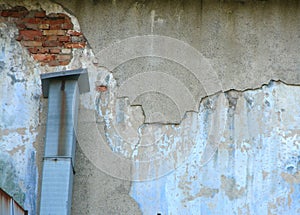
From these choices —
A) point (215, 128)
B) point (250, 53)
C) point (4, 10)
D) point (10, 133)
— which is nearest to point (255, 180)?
point (215, 128)

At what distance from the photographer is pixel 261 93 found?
6570mm

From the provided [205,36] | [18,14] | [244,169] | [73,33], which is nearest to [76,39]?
[73,33]

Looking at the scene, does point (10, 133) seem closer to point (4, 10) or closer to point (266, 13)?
point (4, 10)

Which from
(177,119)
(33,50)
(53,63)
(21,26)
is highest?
(21,26)

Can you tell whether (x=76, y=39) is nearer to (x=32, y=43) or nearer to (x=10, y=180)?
(x=32, y=43)

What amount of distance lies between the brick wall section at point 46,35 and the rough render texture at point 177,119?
0.06 metres

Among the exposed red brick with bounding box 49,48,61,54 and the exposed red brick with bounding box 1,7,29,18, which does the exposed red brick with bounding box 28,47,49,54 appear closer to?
the exposed red brick with bounding box 49,48,61,54

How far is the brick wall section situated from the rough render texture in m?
0.06

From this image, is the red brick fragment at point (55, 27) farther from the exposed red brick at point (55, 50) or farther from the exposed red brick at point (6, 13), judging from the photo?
the exposed red brick at point (6, 13)

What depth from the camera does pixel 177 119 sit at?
648 centimetres

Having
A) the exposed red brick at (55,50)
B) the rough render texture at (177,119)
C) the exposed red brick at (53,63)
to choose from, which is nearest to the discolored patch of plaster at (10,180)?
the rough render texture at (177,119)

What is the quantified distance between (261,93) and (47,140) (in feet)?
6.20

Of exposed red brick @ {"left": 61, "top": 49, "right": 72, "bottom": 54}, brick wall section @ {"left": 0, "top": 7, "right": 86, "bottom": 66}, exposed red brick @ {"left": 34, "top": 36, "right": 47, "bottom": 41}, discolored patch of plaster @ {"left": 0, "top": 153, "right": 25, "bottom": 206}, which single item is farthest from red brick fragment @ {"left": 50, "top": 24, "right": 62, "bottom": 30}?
discolored patch of plaster @ {"left": 0, "top": 153, "right": 25, "bottom": 206}

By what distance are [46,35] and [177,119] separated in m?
1.39
